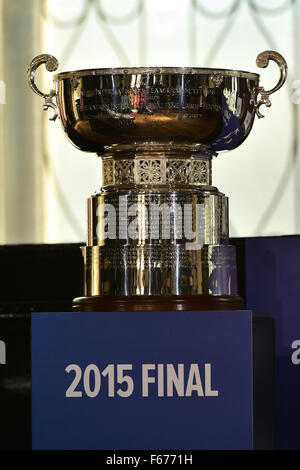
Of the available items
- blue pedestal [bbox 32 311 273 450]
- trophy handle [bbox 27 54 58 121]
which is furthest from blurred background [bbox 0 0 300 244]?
blue pedestal [bbox 32 311 273 450]

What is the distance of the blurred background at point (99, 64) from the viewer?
2.11 m

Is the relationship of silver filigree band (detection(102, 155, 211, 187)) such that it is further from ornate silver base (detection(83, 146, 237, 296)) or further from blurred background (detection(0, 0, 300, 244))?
blurred background (detection(0, 0, 300, 244))

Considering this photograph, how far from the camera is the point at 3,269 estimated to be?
6.59 ft

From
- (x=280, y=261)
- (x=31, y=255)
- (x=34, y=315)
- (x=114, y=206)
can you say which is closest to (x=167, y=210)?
(x=114, y=206)

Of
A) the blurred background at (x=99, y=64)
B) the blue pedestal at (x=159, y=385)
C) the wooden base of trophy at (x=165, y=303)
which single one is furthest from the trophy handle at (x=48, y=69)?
the blurred background at (x=99, y=64)

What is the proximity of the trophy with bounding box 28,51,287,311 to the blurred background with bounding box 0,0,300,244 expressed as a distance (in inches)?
27.7

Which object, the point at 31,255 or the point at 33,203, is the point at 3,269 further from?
the point at 33,203

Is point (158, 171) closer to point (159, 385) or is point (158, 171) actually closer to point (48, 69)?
point (48, 69)

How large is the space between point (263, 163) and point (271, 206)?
0.31 feet

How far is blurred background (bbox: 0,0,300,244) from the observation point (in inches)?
83.0

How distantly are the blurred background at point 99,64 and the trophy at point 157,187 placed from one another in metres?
0.70

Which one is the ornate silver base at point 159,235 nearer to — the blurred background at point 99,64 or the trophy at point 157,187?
the trophy at point 157,187

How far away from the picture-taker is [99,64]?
2201 millimetres

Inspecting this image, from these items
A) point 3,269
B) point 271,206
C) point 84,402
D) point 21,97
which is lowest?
point 84,402
